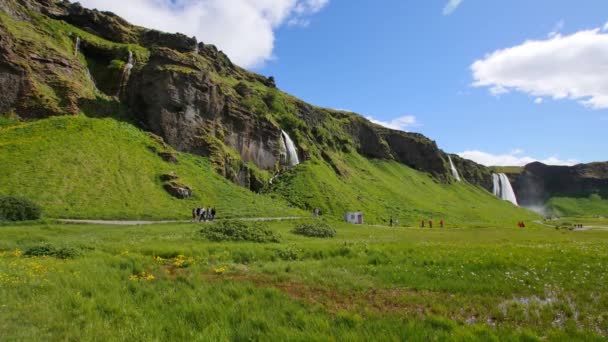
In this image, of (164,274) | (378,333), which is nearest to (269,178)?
(164,274)

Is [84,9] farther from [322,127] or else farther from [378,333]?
[378,333]

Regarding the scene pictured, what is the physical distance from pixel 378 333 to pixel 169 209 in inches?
1547

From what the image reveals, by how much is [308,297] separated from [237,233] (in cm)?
1492

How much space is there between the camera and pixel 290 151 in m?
89.8

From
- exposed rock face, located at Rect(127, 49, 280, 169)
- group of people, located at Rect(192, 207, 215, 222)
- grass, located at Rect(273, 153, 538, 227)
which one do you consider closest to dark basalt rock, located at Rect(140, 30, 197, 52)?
exposed rock face, located at Rect(127, 49, 280, 169)

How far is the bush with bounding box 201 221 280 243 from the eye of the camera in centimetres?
2466

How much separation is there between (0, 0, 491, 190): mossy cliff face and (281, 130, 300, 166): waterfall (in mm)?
2705

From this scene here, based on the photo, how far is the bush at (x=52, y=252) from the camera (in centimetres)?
1684

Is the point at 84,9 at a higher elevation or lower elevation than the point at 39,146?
higher

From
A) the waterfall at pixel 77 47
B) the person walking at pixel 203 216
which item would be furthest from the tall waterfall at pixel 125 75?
the person walking at pixel 203 216

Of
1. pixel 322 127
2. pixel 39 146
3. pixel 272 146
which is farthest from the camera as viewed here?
pixel 322 127

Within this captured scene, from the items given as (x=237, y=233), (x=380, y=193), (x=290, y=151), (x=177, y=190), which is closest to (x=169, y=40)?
(x=290, y=151)

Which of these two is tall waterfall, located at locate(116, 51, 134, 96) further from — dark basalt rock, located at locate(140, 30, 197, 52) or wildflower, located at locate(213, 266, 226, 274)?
wildflower, located at locate(213, 266, 226, 274)

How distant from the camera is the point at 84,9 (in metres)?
79.8
